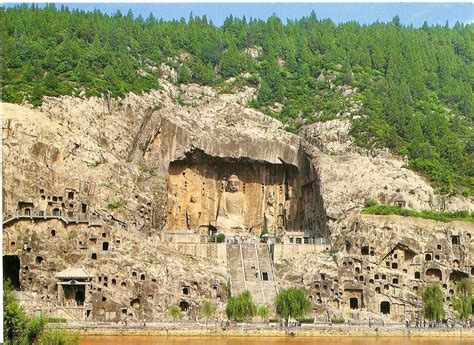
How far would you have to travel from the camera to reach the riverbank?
64.6 m

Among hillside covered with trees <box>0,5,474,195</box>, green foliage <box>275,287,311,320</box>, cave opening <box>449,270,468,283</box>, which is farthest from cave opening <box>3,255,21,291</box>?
cave opening <box>449,270,468,283</box>

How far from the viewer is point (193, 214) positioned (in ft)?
318

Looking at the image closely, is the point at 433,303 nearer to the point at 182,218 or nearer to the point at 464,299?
the point at 464,299

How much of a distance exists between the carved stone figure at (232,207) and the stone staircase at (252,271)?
1351 centimetres

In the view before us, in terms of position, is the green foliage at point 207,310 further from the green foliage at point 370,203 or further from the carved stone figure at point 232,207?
the carved stone figure at point 232,207

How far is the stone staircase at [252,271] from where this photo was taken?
76.2 metres

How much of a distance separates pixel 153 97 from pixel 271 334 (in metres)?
38.0

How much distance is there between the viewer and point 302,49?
114 metres

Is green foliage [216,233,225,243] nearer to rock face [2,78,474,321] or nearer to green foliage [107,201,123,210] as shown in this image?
rock face [2,78,474,321]

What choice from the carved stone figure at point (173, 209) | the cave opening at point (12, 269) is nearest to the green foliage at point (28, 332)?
the cave opening at point (12, 269)

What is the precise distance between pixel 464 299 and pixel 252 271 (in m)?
17.6

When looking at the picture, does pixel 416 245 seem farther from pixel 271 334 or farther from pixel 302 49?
pixel 302 49

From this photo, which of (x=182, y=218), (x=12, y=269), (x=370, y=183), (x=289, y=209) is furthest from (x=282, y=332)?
(x=289, y=209)

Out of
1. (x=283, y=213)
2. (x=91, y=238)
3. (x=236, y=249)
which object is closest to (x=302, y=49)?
(x=283, y=213)
